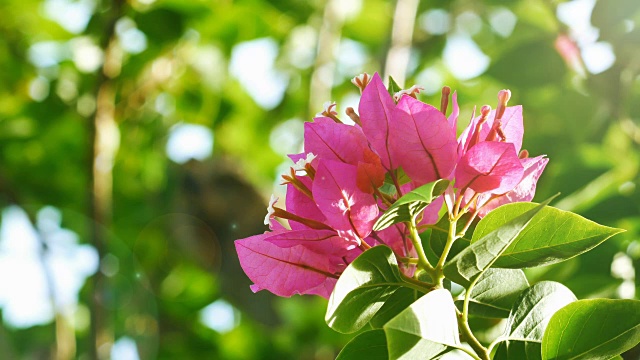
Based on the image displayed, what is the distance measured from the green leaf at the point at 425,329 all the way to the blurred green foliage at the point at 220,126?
48 centimetres

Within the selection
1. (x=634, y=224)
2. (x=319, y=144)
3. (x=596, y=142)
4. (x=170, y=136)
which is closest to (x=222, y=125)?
(x=170, y=136)

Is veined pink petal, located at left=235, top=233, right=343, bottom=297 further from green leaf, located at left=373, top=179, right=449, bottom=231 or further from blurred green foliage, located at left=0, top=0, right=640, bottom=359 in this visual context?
blurred green foliage, located at left=0, top=0, right=640, bottom=359

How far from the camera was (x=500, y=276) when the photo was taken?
1.78 ft

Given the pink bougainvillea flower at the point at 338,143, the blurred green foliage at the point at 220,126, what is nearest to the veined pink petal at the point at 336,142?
the pink bougainvillea flower at the point at 338,143

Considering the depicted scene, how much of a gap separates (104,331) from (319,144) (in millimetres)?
1269

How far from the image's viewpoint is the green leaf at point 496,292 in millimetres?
536

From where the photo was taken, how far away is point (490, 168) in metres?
0.51

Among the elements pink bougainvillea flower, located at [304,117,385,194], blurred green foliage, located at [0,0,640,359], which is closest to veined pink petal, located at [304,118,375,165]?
pink bougainvillea flower, located at [304,117,385,194]

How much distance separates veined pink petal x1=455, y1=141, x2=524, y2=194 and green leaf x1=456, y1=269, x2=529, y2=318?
6 centimetres

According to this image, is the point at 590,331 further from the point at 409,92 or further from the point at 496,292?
the point at 409,92

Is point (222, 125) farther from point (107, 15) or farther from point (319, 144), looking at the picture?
point (319, 144)

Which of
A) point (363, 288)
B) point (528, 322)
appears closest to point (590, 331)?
point (528, 322)

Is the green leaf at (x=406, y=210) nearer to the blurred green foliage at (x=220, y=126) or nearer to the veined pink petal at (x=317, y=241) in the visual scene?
the veined pink petal at (x=317, y=241)

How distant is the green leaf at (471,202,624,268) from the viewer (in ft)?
1.55
